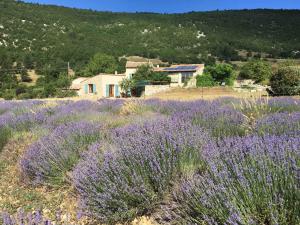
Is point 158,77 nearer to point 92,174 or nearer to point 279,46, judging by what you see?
point 279,46

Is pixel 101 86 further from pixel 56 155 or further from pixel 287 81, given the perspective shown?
pixel 56 155

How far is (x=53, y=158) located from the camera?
14.1ft

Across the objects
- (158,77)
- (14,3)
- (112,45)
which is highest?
(14,3)

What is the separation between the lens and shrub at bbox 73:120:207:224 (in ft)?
10.0

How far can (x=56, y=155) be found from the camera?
4.33m

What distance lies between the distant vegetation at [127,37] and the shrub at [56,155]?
54.3 metres

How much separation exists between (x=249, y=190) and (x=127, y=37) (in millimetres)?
78449

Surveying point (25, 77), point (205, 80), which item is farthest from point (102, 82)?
point (25, 77)

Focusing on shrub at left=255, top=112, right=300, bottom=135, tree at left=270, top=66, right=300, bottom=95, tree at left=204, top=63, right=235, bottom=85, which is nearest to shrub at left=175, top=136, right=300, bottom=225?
shrub at left=255, top=112, right=300, bottom=135

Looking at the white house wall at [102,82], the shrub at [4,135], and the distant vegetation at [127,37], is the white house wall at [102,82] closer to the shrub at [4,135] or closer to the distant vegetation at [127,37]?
the distant vegetation at [127,37]

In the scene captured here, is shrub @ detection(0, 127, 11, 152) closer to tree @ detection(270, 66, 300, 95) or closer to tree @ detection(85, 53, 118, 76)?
tree @ detection(270, 66, 300, 95)

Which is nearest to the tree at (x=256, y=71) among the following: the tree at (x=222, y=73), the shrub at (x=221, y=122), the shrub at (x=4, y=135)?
the tree at (x=222, y=73)

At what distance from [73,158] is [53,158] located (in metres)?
0.23

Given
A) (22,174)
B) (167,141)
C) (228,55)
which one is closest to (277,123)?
(167,141)
